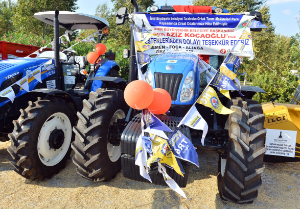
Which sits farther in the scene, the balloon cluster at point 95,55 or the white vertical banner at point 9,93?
the balloon cluster at point 95,55

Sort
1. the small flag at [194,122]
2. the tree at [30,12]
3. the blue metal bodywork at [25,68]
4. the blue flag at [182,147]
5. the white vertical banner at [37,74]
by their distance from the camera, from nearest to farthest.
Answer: the blue flag at [182,147], the small flag at [194,122], the blue metal bodywork at [25,68], the white vertical banner at [37,74], the tree at [30,12]

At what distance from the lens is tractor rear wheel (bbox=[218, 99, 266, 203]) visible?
242 centimetres

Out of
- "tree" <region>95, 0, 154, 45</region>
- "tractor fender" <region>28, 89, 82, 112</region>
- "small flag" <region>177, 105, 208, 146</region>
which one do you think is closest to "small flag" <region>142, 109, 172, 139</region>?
"small flag" <region>177, 105, 208, 146</region>

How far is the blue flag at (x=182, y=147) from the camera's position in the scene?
7.01ft

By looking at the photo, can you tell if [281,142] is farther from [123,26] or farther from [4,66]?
[123,26]

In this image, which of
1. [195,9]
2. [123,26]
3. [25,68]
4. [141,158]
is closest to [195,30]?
[195,9]

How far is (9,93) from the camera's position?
126 inches

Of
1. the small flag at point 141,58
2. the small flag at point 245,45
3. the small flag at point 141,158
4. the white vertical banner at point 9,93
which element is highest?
the small flag at point 245,45

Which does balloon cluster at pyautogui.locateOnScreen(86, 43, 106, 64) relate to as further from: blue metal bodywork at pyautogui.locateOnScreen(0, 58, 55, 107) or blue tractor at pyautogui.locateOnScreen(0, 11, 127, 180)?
blue metal bodywork at pyautogui.locateOnScreen(0, 58, 55, 107)

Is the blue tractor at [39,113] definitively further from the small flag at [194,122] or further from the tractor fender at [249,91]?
the tractor fender at [249,91]

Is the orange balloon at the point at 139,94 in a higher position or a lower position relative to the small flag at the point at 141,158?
higher

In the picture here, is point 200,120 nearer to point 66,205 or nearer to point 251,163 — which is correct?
point 251,163

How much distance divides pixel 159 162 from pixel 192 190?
3.96ft

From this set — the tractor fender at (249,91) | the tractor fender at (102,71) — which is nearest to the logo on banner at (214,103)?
the tractor fender at (249,91)
